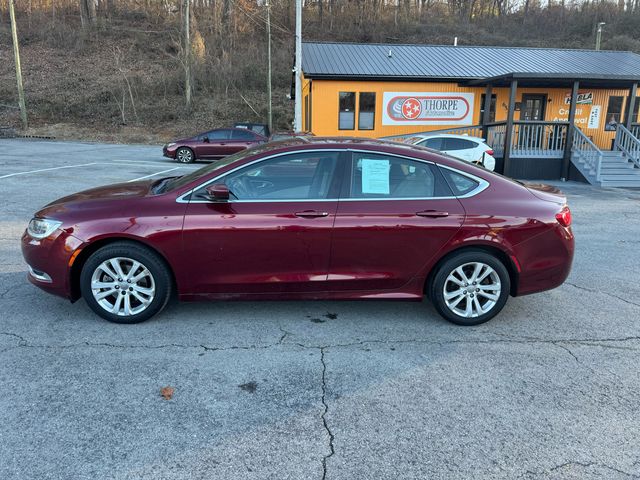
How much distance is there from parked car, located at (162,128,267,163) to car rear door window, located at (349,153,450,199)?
605 inches

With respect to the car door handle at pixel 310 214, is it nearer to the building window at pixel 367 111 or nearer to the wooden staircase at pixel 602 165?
the wooden staircase at pixel 602 165

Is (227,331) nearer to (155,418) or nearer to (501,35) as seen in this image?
(155,418)

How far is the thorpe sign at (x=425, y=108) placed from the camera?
20672 mm

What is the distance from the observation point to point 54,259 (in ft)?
13.4

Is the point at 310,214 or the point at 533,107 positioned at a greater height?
the point at 533,107

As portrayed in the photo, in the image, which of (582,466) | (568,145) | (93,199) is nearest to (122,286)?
(93,199)

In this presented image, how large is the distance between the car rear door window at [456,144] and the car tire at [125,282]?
11942 mm

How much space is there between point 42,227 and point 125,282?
33.7 inches

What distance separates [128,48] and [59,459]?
47.4 m

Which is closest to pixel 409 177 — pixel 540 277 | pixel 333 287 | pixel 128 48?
pixel 333 287

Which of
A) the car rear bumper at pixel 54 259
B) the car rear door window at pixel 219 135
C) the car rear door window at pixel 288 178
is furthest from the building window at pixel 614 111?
the car rear bumper at pixel 54 259

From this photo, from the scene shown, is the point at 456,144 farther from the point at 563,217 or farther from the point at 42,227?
the point at 42,227

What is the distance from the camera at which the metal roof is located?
20.3 m

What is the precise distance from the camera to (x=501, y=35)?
52.1 meters
